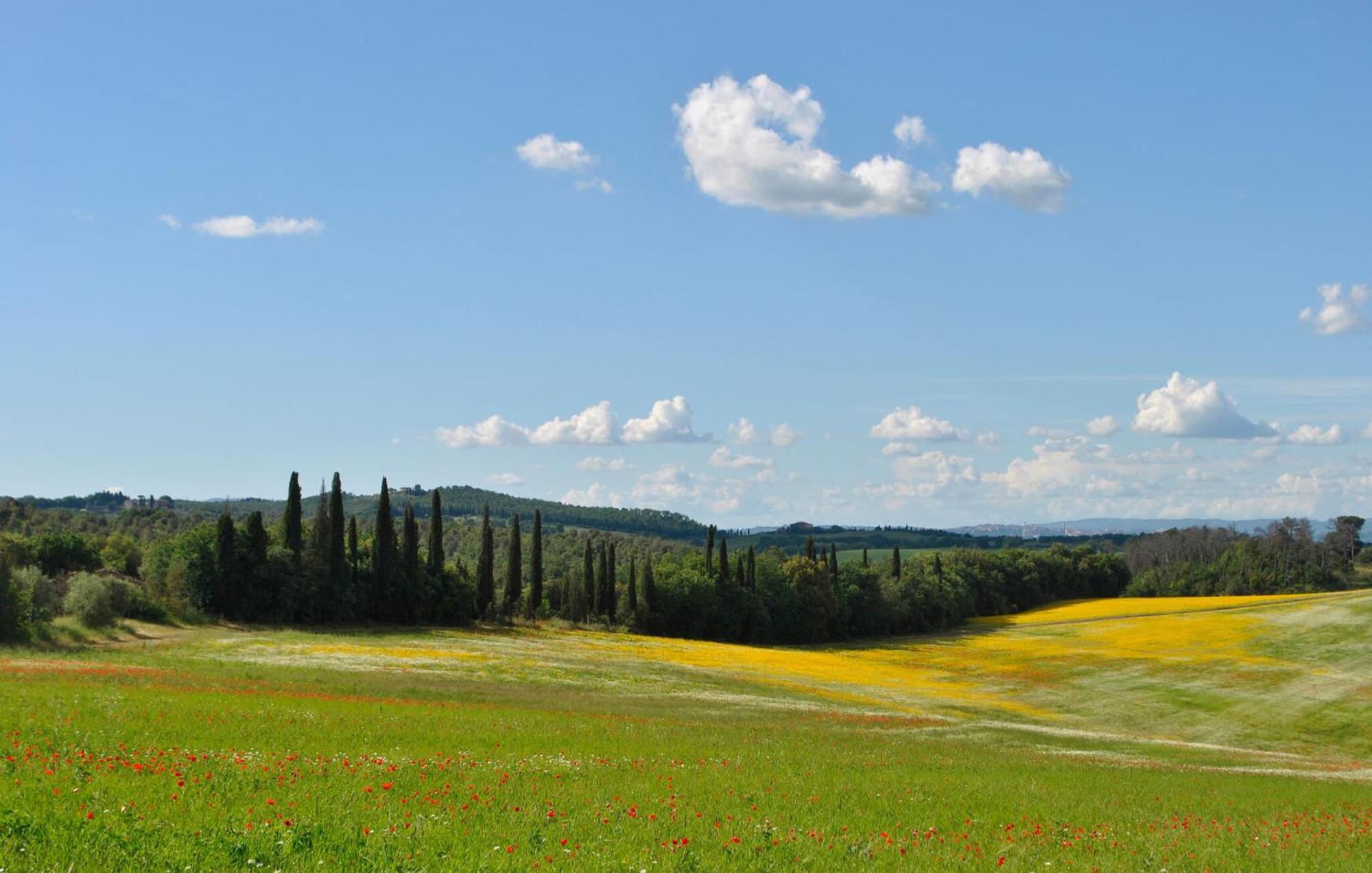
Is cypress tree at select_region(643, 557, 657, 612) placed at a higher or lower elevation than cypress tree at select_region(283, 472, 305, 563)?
lower

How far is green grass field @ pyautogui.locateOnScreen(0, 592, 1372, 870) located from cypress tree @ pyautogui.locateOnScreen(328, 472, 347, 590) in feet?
100.0

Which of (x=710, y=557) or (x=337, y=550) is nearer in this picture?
(x=337, y=550)

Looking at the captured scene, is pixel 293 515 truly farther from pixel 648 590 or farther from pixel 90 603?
pixel 648 590

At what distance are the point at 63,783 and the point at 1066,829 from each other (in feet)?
51.1

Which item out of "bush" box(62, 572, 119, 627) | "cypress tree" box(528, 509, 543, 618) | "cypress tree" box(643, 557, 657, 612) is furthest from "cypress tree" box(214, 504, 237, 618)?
"cypress tree" box(643, 557, 657, 612)

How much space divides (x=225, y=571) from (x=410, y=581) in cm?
1734

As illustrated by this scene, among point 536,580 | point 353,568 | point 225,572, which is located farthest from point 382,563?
point 536,580

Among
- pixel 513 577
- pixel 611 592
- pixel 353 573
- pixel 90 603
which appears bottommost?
pixel 611 592

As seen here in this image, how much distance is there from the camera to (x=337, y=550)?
3730 inches

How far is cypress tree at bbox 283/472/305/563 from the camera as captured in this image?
95.1 m

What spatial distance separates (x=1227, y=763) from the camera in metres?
39.4

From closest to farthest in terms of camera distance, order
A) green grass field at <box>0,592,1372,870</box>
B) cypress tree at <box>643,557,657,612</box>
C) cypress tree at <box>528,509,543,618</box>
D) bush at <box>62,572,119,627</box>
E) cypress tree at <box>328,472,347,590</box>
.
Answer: green grass field at <box>0,592,1372,870</box> < bush at <box>62,572,119,627</box> < cypress tree at <box>328,472,347,590</box> < cypress tree at <box>528,509,543,618</box> < cypress tree at <box>643,557,657,612</box>

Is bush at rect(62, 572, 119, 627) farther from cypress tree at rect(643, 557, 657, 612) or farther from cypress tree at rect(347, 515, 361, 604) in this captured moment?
cypress tree at rect(643, 557, 657, 612)

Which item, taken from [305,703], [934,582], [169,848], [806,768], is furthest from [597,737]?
[934,582]
